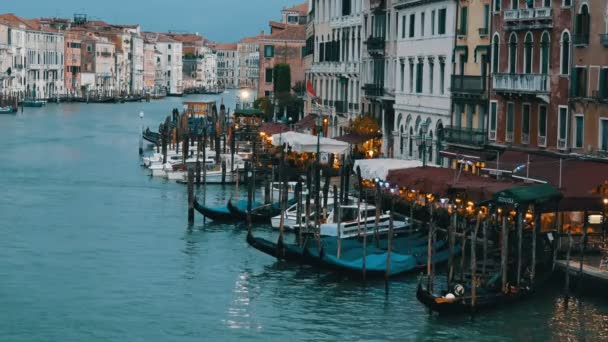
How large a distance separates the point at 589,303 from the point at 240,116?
37.7 metres

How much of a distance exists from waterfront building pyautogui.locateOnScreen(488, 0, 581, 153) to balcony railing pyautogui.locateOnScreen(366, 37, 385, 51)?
28.0 ft

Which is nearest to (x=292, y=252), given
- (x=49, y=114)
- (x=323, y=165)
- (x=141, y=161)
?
(x=323, y=165)

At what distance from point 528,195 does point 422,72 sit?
39.4 ft

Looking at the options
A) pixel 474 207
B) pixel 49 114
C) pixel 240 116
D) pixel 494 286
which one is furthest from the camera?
pixel 49 114

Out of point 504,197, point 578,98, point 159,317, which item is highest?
point 578,98

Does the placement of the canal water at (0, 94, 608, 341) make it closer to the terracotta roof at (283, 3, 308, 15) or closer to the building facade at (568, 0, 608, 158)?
the building facade at (568, 0, 608, 158)

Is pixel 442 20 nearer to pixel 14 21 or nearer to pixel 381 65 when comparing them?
pixel 381 65

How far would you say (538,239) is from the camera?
2073cm

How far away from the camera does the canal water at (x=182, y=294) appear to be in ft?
60.6

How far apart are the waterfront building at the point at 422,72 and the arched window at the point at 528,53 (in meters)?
4.29

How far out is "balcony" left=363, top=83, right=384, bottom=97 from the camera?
36.0 meters

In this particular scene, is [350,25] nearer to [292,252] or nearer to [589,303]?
[292,252]

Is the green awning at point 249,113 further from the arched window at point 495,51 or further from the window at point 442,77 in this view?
the arched window at point 495,51

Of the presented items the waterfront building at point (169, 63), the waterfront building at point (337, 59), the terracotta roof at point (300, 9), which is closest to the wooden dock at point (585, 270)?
the waterfront building at point (337, 59)
